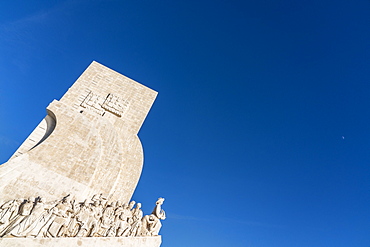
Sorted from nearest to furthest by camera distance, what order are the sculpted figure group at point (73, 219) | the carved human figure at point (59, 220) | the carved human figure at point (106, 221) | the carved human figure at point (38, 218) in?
the carved human figure at point (38, 218), the sculpted figure group at point (73, 219), the carved human figure at point (59, 220), the carved human figure at point (106, 221)

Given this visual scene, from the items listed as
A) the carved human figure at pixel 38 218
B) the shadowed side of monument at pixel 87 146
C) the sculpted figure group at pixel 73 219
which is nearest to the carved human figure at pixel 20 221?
the sculpted figure group at pixel 73 219

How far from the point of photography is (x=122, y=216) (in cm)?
763

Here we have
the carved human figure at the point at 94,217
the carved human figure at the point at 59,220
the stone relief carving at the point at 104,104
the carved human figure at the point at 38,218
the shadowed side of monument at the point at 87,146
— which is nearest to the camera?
the carved human figure at the point at 38,218

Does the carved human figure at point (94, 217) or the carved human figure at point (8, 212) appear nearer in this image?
the carved human figure at point (8, 212)

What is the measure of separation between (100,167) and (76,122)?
198 cm

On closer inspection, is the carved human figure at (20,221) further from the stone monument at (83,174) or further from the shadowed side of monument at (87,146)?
the shadowed side of monument at (87,146)

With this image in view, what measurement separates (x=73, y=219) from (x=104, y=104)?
552cm

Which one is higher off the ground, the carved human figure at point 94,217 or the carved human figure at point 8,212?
the carved human figure at point 94,217

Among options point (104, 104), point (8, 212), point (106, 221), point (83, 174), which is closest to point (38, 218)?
point (8, 212)

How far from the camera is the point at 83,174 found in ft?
28.5

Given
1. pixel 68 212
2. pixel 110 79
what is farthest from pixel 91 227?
pixel 110 79

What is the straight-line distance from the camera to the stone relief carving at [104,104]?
10648mm

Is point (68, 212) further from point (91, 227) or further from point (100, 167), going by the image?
point (100, 167)

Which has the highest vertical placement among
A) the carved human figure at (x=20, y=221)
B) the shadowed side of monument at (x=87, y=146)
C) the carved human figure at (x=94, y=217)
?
the shadowed side of monument at (x=87, y=146)
